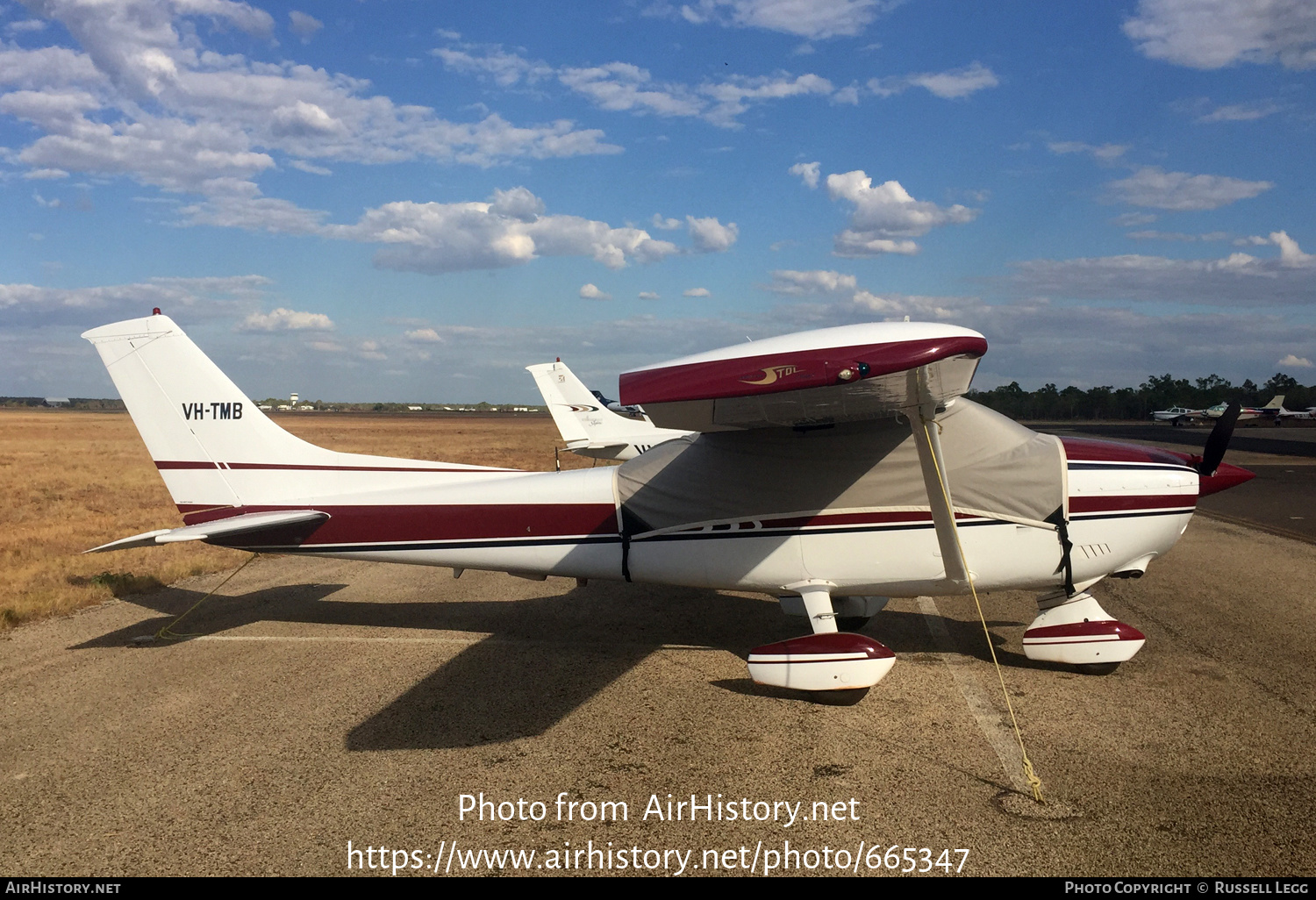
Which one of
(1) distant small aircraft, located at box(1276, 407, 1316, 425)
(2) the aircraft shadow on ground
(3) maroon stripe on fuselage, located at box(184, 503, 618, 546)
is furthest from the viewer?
(1) distant small aircraft, located at box(1276, 407, 1316, 425)

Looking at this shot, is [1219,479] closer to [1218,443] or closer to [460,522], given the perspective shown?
[1218,443]

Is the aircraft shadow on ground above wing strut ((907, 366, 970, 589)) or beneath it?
beneath

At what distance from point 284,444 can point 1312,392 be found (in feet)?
376

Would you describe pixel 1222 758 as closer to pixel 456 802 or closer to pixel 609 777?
pixel 609 777

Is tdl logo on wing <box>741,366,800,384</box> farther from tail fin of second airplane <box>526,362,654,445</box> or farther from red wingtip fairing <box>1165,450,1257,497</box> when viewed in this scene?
tail fin of second airplane <box>526,362,654,445</box>

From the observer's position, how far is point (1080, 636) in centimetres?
597

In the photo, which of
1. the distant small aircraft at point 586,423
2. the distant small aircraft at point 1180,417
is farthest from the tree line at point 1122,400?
the distant small aircraft at point 586,423

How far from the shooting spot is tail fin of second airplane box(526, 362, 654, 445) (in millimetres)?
20656

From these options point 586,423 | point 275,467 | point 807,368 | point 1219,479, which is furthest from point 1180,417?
point 807,368

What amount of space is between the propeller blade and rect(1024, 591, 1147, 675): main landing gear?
59.0 inches

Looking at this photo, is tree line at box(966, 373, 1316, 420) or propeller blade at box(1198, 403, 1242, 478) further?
tree line at box(966, 373, 1316, 420)

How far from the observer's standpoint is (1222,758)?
446 centimetres

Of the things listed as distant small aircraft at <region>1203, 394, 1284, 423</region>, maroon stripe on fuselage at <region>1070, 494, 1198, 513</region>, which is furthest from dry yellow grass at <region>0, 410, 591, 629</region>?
distant small aircraft at <region>1203, 394, 1284, 423</region>
